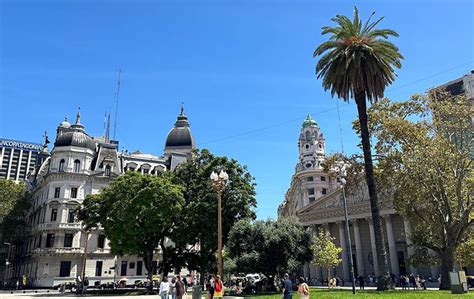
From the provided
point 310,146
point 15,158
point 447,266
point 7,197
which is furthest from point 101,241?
point 15,158

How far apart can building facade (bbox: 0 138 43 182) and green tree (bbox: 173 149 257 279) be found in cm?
16098

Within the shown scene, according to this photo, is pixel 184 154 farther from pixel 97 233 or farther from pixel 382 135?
pixel 382 135

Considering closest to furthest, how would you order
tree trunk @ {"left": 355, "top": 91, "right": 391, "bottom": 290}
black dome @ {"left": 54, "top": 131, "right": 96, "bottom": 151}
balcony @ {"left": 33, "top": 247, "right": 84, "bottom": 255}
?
tree trunk @ {"left": 355, "top": 91, "right": 391, "bottom": 290}, balcony @ {"left": 33, "top": 247, "right": 84, "bottom": 255}, black dome @ {"left": 54, "top": 131, "right": 96, "bottom": 151}

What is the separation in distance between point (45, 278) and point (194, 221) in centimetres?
3348

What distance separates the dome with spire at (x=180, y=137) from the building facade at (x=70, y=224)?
14.9 meters

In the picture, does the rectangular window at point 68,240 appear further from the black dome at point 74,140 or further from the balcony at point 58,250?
the black dome at point 74,140

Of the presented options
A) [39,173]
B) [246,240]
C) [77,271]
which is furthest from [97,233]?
[246,240]

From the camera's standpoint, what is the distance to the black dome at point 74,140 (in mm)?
68188

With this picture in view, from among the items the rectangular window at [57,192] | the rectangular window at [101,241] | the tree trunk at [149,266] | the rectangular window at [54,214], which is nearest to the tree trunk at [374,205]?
the tree trunk at [149,266]

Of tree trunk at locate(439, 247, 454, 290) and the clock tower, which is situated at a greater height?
the clock tower

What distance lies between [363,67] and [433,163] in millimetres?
9433

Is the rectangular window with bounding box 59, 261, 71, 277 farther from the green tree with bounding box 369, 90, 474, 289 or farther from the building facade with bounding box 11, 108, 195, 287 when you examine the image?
the green tree with bounding box 369, 90, 474, 289

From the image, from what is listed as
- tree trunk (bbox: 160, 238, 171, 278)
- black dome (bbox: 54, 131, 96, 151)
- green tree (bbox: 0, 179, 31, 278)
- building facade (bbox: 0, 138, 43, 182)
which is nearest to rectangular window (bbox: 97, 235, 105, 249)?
black dome (bbox: 54, 131, 96, 151)

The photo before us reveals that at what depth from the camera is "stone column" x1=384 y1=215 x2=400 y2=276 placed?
5788cm
